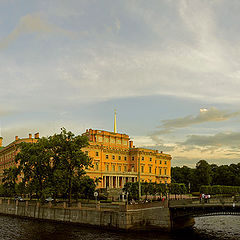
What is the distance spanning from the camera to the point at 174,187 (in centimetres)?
8500

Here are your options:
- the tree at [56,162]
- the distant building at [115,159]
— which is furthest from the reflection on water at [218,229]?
the distant building at [115,159]

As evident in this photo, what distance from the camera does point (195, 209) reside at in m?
46.1

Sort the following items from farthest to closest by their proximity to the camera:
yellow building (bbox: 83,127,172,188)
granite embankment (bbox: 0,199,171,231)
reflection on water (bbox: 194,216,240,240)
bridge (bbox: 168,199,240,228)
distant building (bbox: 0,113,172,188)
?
yellow building (bbox: 83,127,172,188) < distant building (bbox: 0,113,172,188) < granite embankment (bbox: 0,199,171,231) < reflection on water (bbox: 194,216,240,240) < bridge (bbox: 168,199,240,228)

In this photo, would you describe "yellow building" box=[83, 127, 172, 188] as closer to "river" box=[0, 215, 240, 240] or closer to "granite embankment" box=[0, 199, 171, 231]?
"granite embankment" box=[0, 199, 171, 231]

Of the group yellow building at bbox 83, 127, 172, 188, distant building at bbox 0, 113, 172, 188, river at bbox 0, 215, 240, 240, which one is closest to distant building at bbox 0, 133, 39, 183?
distant building at bbox 0, 113, 172, 188

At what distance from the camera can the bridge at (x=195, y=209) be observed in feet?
142

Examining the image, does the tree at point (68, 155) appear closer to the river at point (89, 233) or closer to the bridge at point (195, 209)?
the river at point (89, 233)

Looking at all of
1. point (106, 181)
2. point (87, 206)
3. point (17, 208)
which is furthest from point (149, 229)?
point (106, 181)

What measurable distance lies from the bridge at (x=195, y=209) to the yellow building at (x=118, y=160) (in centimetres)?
5521

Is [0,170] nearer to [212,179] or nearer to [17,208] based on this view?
[17,208]

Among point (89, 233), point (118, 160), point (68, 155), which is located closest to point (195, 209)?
point (89, 233)

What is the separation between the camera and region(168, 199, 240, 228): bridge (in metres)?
43.3

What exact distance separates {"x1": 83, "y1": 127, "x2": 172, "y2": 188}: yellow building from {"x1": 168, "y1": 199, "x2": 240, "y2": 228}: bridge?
55213mm

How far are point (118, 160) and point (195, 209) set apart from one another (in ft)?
233
